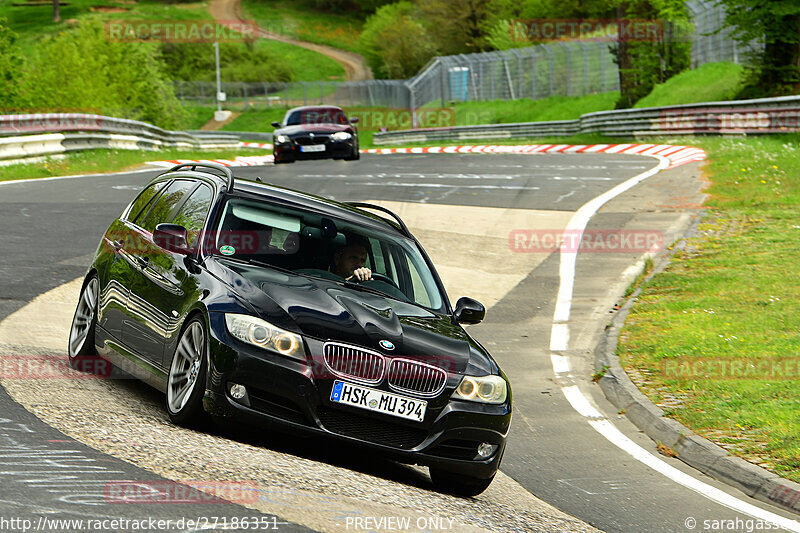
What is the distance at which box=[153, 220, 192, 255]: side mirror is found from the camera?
7.11 meters

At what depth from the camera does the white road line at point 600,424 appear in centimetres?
705

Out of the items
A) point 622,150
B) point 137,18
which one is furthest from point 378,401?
point 137,18

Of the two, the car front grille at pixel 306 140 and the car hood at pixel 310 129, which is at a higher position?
the car hood at pixel 310 129

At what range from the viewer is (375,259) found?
7.68 metres

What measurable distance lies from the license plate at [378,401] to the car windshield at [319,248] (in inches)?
45.8

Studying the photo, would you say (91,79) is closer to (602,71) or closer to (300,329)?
(602,71)

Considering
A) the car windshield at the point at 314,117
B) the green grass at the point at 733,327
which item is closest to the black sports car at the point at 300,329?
the green grass at the point at 733,327

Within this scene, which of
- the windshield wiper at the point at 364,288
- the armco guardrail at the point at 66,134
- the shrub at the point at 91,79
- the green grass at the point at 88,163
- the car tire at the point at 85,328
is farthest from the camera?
the shrub at the point at 91,79

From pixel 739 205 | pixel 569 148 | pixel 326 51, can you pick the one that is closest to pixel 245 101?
pixel 326 51

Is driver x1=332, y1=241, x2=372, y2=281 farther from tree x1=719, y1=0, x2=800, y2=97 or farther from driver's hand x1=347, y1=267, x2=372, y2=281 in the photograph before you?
tree x1=719, y1=0, x2=800, y2=97

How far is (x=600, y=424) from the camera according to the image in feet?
30.0

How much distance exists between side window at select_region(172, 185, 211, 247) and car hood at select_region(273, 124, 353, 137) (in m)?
20.7

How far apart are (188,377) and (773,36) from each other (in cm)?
3227

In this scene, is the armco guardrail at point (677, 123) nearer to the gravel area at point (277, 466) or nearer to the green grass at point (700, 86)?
the green grass at point (700, 86)
